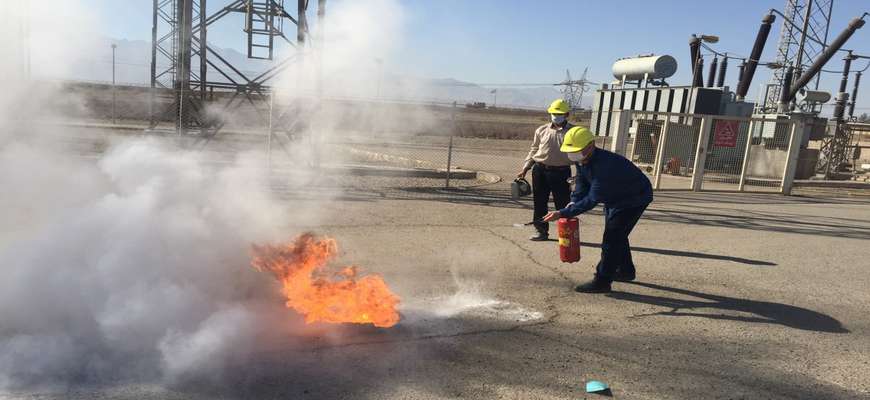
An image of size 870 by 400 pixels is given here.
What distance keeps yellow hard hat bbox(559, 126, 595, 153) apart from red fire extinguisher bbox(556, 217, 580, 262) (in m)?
0.71

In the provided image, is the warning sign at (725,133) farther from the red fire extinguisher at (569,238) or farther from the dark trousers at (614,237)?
the red fire extinguisher at (569,238)

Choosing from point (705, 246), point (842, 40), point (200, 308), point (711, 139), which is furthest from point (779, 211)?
point (842, 40)

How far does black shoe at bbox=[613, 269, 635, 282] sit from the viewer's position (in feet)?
19.5

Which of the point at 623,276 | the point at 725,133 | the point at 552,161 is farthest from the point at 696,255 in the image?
the point at 725,133

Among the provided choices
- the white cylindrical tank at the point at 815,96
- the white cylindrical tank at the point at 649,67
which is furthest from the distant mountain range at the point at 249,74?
the white cylindrical tank at the point at 815,96

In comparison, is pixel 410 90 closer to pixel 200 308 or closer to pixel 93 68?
pixel 93 68

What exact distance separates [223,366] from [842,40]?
2730 cm

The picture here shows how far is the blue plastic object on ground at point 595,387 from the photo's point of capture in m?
3.57

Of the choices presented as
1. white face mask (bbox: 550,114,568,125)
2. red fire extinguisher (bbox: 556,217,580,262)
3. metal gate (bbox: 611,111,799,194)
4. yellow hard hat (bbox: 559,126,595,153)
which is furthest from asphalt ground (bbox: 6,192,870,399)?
metal gate (bbox: 611,111,799,194)

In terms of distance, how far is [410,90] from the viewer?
27.7 feet

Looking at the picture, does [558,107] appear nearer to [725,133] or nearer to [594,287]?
[594,287]

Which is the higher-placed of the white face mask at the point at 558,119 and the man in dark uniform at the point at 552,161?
the white face mask at the point at 558,119

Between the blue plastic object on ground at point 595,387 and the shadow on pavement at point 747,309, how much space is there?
1801mm

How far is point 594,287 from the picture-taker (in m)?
5.56
